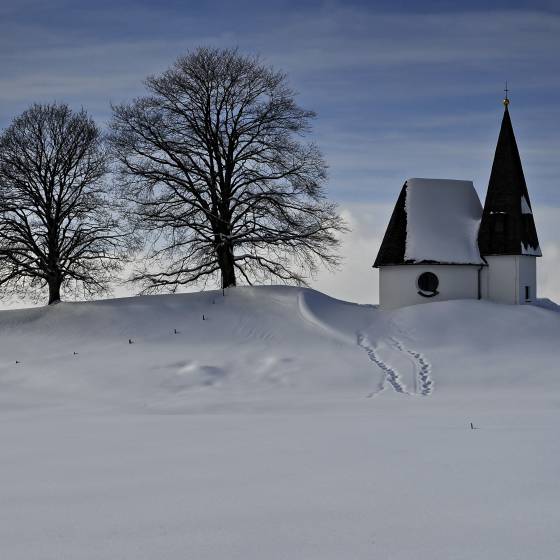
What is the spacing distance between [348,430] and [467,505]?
5012mm

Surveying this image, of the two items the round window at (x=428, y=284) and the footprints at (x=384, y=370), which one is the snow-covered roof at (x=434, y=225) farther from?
the footprints at (x=384, y=370)

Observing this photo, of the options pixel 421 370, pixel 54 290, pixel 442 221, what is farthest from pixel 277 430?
pixel 54 290

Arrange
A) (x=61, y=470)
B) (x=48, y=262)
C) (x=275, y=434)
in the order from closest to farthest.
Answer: (x=61, y=470)
(x=275, y=434)
(x=48, y=262)

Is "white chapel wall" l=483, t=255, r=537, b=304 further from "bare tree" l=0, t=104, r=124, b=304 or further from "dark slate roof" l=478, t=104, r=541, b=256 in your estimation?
"bare tree" l=0, t=104, r=124, b=304

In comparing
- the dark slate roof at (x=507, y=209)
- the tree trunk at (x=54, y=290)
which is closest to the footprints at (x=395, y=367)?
the dark slate roof at (x=507, y=209)

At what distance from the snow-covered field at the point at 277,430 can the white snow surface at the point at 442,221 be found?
2.72 metres

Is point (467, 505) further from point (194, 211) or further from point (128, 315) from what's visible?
point (194, 211)

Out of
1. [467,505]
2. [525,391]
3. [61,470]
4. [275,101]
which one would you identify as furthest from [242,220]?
[467,505]

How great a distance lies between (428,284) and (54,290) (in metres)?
15.0

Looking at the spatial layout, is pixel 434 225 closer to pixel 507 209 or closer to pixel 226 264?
pixel 507 209

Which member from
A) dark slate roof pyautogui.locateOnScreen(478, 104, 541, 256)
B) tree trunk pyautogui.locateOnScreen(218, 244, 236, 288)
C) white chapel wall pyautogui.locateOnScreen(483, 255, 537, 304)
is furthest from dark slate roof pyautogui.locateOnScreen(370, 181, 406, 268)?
tree trunk pyautogui.locateOnScreen(218, 244, 236, 288)

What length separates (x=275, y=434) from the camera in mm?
12133

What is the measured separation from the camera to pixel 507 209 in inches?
1188

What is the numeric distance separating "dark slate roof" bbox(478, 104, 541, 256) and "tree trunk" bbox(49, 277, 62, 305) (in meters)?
17.0
